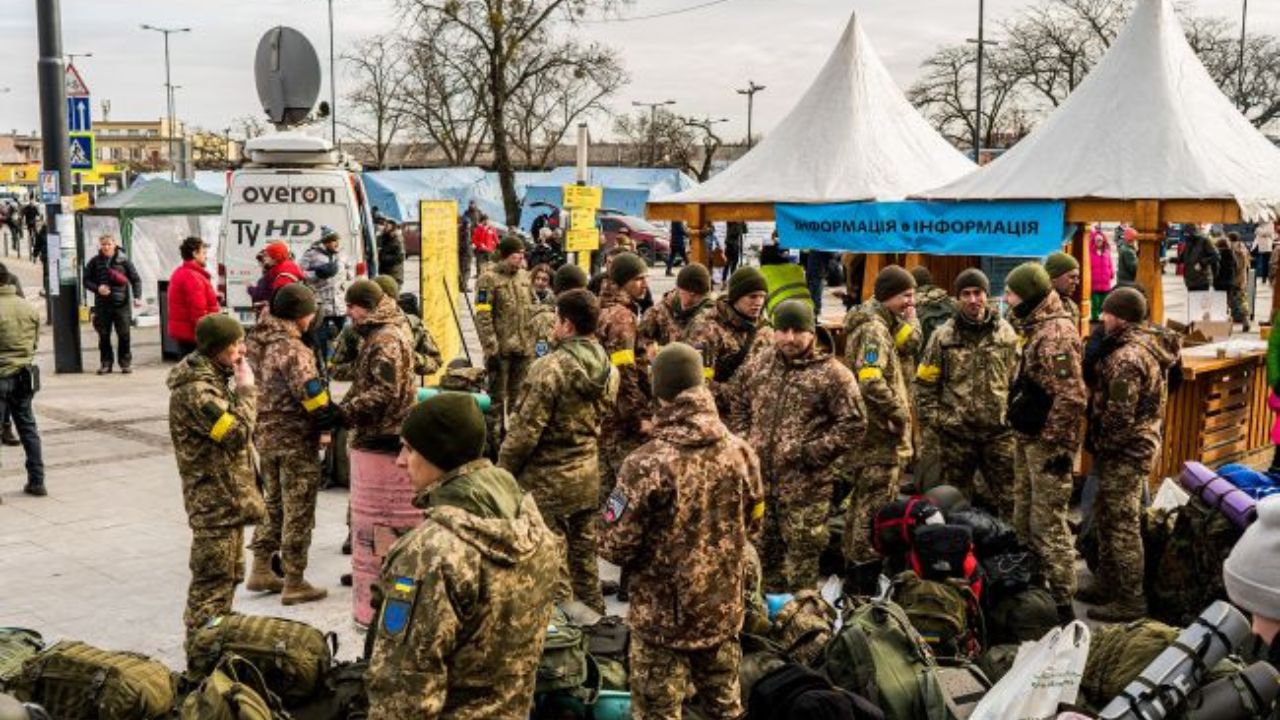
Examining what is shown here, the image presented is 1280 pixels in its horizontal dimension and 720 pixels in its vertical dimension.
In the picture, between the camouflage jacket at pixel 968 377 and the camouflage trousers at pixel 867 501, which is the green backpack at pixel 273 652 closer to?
the camouflage trousers at pixel 867 501

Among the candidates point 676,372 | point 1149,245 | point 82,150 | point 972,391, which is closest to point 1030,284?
point 972,391

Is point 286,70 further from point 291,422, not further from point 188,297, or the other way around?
point 291,422

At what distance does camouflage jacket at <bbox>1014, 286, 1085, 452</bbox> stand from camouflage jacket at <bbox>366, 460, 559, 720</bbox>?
3.97 meters

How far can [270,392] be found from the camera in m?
7.13

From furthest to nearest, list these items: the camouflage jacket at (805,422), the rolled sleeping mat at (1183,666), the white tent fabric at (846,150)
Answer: the white tent fabric at (846,150), the camouflage jacket at (805,422), the rolled sleeping mat at (1183,666)

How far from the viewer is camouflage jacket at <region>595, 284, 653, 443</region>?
8.09 metres

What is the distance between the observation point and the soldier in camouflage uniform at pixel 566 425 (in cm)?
645

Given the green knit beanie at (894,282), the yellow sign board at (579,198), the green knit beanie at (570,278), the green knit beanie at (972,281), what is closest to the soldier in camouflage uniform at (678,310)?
the green knit beanie at (570,278)

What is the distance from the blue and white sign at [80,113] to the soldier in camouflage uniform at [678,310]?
11.8m

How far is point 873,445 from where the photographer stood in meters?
7.43

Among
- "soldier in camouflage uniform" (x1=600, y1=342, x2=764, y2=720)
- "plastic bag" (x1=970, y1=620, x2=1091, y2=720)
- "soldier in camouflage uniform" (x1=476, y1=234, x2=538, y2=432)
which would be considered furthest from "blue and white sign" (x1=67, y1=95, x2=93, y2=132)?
"plastic bag" (x1=970, y1=620, x2=1091, y2=720)

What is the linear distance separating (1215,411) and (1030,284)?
3629mm

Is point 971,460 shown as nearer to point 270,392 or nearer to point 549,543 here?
point 270,392

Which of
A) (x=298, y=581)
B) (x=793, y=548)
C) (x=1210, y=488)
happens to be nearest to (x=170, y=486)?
(x=298, y=581)
